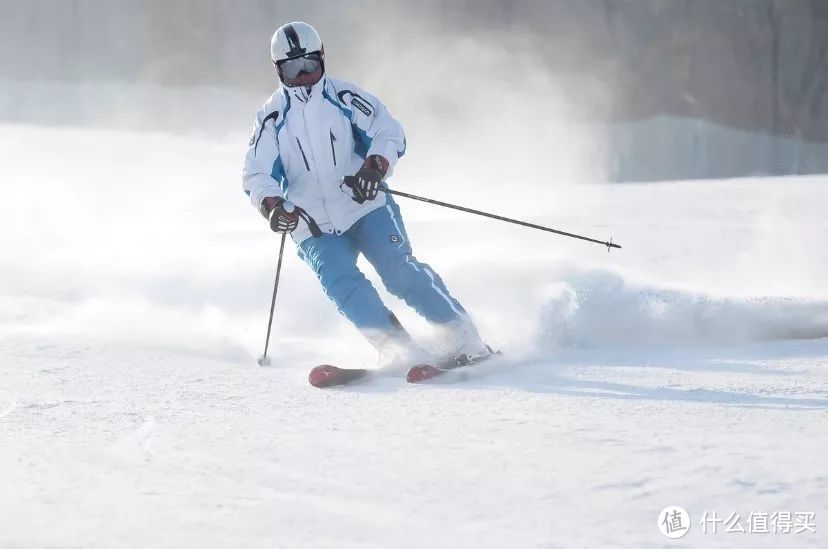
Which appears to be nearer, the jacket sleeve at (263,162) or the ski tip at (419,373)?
the ski tip at (419,373)

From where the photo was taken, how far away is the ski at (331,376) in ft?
12.2

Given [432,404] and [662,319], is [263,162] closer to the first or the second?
[432,404]

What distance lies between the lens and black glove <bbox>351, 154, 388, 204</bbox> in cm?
398

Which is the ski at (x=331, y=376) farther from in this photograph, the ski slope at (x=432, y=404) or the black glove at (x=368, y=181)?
the black glove at (x=368, y=181)

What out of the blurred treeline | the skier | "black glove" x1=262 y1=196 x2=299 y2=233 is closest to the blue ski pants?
the skier

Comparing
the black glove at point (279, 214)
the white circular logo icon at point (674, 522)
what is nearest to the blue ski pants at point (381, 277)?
the black glove at point (279, 214)

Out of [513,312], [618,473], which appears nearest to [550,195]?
[513,312]

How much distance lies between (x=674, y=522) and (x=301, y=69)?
2.55 metres

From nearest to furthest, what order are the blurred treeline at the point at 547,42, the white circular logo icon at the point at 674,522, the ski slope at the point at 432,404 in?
1. the white circular logo icon at the point at 674,522
2. the ski slope at the point at 432,404
3. the blurred treeline at the point at 547,42

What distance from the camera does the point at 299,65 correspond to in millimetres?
4094

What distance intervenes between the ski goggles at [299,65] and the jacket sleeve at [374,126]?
203mm

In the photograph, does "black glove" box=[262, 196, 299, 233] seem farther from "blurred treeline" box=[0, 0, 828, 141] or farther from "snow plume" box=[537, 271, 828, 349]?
"blurred treeline" box=[0, 0, 828, 141]

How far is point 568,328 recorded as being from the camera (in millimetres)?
4371

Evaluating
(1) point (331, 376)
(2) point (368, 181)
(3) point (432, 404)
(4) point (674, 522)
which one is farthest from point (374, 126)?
(4) point (674, 522)
